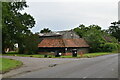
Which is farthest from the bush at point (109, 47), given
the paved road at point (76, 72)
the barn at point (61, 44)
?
the paved road at point (76, 72)

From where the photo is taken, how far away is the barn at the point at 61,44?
212 ft

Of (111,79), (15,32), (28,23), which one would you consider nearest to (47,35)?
(28,23)

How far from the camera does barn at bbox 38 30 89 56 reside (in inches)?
2549

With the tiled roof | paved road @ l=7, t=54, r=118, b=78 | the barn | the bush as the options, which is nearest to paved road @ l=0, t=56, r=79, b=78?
paved road @ l=7, t=54, r=118, b=78

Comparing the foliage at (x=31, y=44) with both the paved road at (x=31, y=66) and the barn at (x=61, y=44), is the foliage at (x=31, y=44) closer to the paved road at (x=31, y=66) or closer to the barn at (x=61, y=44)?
the barn at (x=61, y=44)

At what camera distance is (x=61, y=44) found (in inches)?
2603

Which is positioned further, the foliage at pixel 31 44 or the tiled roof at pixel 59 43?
the tiled roof at pixel 59 43

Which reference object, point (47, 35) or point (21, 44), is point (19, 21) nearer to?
point (21, 44)

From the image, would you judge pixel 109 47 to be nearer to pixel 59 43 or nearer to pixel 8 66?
pixel 59 43

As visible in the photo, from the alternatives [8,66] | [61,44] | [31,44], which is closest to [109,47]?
[61,44]

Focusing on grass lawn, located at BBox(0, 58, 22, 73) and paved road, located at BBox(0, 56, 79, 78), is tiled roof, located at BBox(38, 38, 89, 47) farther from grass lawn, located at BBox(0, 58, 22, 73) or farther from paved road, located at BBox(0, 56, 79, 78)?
grass lawn, located at BBox(0, 58, 22, 73)

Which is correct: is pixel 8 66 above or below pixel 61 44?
below

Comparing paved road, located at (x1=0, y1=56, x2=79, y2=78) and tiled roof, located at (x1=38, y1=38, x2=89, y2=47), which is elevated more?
tiled roof, located at (x1=38, y1=38, x2=89, y2=47)

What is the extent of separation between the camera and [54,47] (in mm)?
66000
